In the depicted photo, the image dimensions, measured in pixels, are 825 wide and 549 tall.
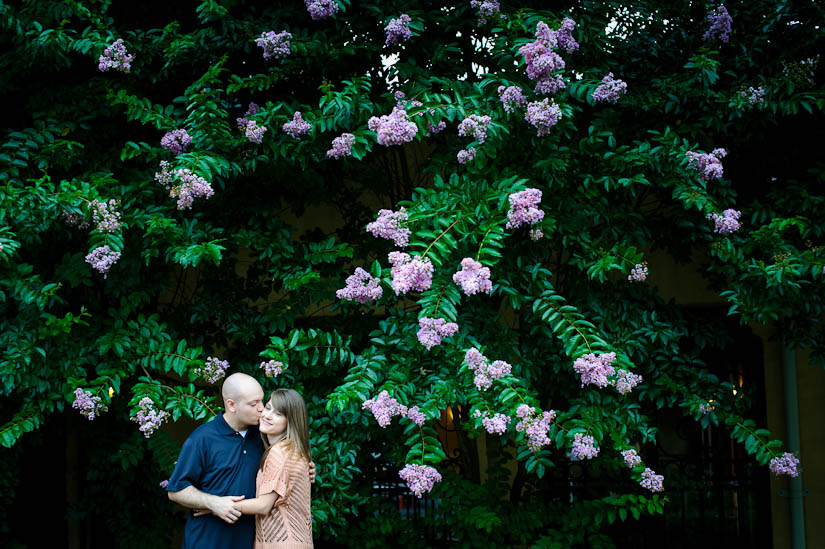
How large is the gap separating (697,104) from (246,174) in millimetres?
2665

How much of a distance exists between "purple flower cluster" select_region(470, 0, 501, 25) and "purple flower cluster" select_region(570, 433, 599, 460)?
228 centimetres

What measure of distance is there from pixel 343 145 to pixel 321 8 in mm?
832

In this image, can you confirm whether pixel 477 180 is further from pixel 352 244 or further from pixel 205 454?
pixel 205 454

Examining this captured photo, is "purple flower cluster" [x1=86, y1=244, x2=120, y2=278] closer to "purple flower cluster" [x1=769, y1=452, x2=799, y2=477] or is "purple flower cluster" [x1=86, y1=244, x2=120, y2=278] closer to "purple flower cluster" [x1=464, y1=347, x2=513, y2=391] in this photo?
"purple flower cluster" [x1=464, y1=347, x2=513, y2=391]

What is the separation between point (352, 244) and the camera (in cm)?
514

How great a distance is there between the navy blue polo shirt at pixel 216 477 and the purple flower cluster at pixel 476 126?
183 cm

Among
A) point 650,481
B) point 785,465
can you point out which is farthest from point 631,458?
point 785,465

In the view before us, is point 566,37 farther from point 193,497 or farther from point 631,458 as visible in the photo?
point 193,497

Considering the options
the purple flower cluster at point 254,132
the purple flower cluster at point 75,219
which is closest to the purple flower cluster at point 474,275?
the purple flower cluster at point 254,132

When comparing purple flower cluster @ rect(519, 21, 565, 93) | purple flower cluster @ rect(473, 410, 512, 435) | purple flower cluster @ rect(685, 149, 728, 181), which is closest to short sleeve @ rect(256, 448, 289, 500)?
purple flower cluster @ rect(473, 410, 512, 435)

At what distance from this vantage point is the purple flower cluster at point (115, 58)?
434cm

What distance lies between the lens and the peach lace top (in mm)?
3100

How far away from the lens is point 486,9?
4.21 m

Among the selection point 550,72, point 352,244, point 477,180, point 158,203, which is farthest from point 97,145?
point 550,72
